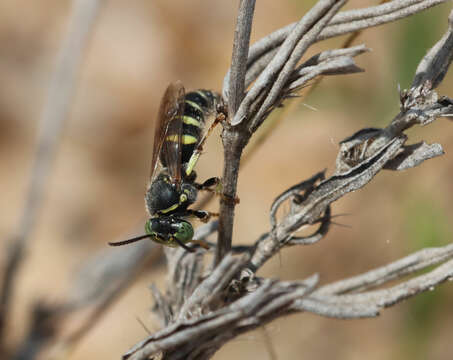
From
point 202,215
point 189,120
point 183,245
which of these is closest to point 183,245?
point 183,245

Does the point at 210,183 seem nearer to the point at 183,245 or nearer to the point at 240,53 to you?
the point at 183,245

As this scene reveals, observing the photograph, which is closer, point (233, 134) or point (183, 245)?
point (233, 134)

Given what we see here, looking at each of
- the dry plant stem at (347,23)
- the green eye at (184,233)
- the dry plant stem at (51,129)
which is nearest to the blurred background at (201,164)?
the dry plant stem at (51,129)

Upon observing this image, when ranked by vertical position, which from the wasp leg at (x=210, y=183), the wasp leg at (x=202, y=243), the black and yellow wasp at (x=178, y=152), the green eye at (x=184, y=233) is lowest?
the wasp leg at (x=202, y=243)

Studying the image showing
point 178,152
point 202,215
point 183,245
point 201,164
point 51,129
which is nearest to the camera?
point 183,245

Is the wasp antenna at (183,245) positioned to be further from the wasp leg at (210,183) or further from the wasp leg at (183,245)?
the wasp leg at (210,183)

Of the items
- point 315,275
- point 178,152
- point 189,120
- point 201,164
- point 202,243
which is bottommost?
point 315,275

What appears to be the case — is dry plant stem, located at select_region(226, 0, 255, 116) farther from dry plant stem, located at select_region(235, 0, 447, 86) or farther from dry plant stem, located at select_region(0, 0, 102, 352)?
dry plant stem, located at select_region(0, 0, 102, 352)
